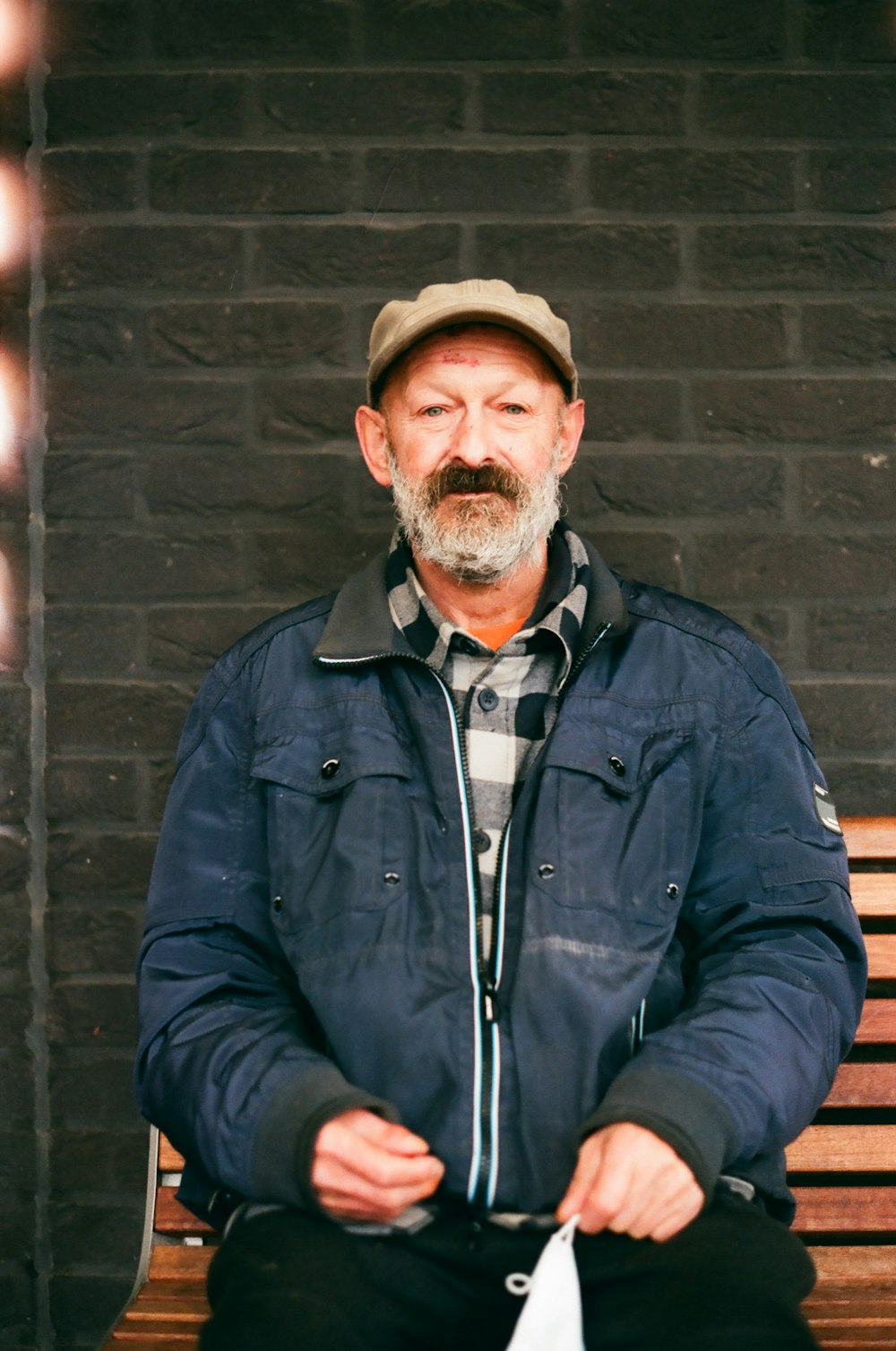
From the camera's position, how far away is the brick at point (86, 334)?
2.51 meters

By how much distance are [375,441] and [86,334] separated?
28.0 inches

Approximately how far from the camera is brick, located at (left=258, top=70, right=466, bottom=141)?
8.15 ft

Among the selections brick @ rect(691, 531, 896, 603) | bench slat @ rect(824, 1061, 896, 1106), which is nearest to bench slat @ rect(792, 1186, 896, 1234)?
bench slat @ rect(824, 1061, 896, 1106)

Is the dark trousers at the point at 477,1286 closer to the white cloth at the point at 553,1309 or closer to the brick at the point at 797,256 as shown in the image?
the white cloth at the point at 553,1309

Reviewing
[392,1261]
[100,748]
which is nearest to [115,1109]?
[100,748]

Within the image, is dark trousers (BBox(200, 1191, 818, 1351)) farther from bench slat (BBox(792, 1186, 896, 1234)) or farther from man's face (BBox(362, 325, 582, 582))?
man's face (BBox(362, 325, 582, 582))

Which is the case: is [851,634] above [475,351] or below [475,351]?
below

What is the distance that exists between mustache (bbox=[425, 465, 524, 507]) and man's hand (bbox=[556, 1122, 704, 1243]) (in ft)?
3.44

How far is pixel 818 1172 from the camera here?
219 cm

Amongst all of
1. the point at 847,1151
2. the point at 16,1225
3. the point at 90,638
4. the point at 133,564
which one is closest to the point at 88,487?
the point at 133,564

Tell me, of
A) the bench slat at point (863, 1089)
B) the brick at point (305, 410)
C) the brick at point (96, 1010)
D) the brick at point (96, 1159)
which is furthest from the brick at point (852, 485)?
the brick at point (96, 1159)

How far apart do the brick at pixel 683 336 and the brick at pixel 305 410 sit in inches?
19.4

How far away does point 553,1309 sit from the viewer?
1.37 metres

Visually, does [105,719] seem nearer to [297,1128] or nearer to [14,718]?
[14,718]
